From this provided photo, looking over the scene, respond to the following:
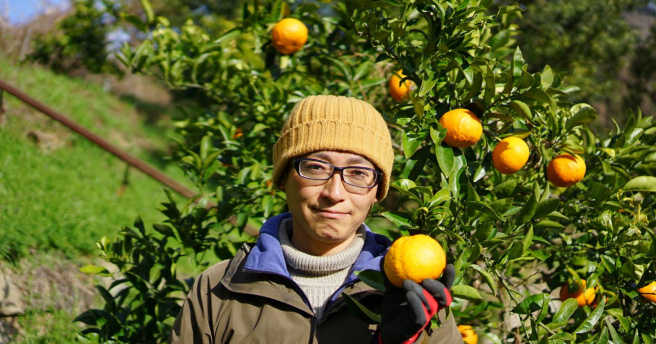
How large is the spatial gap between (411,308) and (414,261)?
5.2 inches

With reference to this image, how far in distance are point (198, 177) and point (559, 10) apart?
19.7 ft

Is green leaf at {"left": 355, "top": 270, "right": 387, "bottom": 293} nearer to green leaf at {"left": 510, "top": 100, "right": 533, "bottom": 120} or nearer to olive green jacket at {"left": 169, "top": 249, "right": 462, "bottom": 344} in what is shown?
olive green jacket at {"left": 169, "top": 249, "right": 462, "bottom": 344}

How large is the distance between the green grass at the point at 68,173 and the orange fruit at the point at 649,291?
7.00ft

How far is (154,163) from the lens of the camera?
27.8 feet

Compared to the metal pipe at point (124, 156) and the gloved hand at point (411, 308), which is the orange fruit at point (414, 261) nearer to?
the gloved hand at point (411, 308)

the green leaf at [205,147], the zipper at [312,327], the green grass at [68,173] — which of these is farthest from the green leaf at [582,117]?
the green grass at [68,173]

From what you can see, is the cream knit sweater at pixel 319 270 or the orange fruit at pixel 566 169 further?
the orange fruit at pixel 566 169

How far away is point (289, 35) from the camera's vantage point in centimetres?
254

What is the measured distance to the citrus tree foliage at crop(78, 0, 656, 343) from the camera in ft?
5.70

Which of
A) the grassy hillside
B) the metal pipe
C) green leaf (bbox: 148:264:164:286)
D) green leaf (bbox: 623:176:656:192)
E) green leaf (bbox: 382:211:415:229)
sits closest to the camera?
green leaf (bbox: 382:211:415:229)

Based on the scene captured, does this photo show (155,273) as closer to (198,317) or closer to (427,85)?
(198,317)

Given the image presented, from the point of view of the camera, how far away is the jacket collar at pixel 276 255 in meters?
1.61

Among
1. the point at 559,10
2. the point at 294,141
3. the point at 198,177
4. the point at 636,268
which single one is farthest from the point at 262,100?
the point at 559,10

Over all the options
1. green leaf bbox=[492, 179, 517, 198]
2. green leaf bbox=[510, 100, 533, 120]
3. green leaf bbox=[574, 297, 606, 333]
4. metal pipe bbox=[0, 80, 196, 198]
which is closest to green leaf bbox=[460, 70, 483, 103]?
green leaf bbox=[510, 100, 533, 120]
